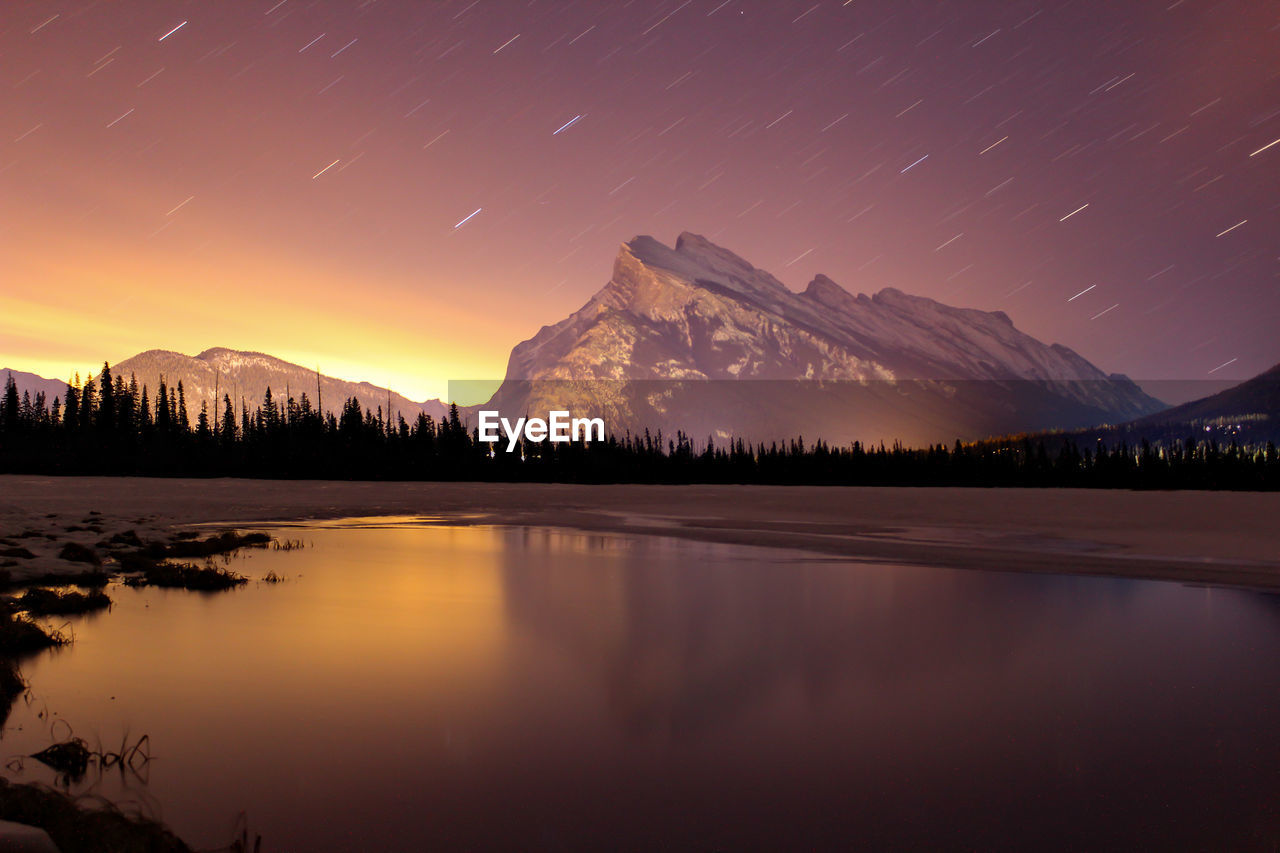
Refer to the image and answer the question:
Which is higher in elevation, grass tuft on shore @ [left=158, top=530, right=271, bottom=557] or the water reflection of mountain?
grass tuft on shore @ [left=158, top=530, right=271, bottom=557]

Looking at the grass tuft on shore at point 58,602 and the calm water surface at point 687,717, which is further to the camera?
the grass tuft on shore at point 58,602

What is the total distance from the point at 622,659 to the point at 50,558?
924 inches

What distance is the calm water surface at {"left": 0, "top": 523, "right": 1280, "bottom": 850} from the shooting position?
8.86 meters

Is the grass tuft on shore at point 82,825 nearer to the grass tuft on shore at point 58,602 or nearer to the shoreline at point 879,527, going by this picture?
the grass tuft on shore at point 58,602

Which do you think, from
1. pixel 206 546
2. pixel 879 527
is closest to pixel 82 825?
pixel 206 546

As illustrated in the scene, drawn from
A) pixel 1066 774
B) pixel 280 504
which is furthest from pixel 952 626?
pixel 280 504

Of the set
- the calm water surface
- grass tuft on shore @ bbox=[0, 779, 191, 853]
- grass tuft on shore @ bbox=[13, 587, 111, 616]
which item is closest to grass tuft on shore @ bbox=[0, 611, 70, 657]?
the calm water surface

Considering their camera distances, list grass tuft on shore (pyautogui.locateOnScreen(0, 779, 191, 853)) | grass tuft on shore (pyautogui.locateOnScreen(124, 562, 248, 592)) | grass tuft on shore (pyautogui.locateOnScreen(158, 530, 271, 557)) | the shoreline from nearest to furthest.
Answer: grass tuft on shore (pyautogui.locateOnScreen(0, 779, 191, 853)), grass tuft on shore (pyautogui.locateOnScreen(124, 562, 248, 592)), the shoreline, grass tuft on shore (pyautogui.locateOnScreen(158, 530, 271, 557))

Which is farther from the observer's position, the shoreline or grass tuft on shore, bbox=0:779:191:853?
the shoreline

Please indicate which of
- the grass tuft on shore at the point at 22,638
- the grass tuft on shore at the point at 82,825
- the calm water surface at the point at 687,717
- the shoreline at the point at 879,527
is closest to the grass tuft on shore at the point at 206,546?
the shoreline at the point at 879,527

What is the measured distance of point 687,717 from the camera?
503 inches

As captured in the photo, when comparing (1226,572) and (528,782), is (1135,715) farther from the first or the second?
(1226,572)

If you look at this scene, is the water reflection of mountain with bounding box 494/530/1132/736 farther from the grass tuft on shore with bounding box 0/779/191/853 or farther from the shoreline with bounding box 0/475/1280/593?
the grass tuft on shore with bounding box 0/779/191/853

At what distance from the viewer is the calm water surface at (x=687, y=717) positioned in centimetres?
886
